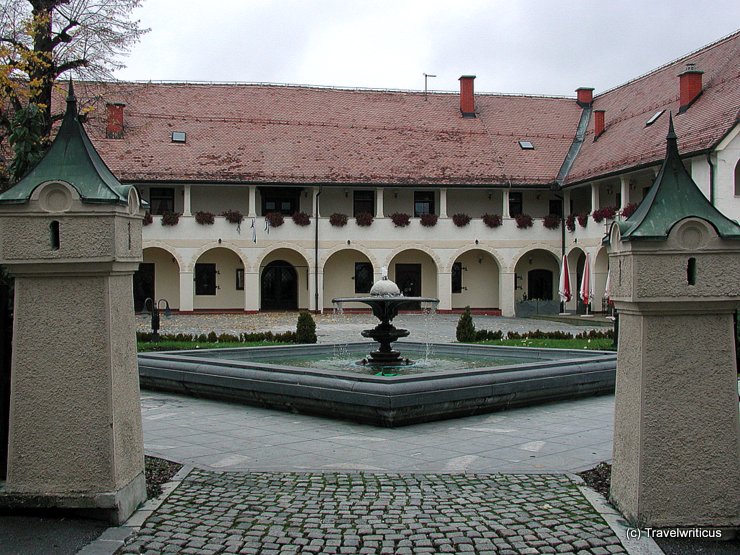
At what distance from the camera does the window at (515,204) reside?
3875 centimetres

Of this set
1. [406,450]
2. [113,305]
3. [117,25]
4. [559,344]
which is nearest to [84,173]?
[113,305]

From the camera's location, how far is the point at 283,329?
87.9ft

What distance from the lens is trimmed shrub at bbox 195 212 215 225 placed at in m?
35.5

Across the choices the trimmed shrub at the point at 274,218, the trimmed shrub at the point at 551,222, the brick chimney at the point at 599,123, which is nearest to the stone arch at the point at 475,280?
the trimmed shrub at the point at 551,222

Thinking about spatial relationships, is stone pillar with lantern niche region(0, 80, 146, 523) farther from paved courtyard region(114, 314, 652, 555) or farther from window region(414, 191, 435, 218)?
window region(414, 191, 435, 218)

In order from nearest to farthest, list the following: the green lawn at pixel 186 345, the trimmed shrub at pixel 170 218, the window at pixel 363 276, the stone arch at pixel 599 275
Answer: the green lawn at pixel 186 345
the stone arch at pixel 599 275
the trimmed shrub at pixel 170 218
the window at pixel 363 276

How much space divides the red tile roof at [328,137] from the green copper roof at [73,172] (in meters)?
29.6

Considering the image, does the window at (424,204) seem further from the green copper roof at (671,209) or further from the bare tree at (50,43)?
the green copper roof at (671,209)

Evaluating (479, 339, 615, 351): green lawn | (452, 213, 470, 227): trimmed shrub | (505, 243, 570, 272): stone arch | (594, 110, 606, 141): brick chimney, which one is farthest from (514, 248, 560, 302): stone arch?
(479, 339, 615, 351): green lawn

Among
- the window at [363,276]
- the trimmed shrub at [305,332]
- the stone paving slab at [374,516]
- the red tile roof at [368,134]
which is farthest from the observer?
the window at [363,276]

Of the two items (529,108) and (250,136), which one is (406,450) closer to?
(250,136)

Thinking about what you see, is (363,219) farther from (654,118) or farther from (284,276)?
(654,118)

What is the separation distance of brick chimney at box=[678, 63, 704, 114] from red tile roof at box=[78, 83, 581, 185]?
24.4 feet

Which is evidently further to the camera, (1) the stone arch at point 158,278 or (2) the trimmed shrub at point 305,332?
(1) the stone arch at point 158,278
